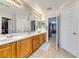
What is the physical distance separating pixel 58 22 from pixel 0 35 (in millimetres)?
4418

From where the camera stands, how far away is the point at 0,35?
3.07 meters

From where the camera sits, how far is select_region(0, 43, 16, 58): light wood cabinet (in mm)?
2270

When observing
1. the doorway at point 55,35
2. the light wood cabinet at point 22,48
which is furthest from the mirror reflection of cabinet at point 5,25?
the doorway at point 55,35

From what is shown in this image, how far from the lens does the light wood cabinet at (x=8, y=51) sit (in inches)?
89.4

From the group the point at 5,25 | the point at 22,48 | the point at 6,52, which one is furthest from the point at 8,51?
the point at 5,25

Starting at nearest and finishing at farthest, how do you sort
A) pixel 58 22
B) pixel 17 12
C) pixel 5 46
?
pixel 5 46
pixel 17 12
pixel 58 22

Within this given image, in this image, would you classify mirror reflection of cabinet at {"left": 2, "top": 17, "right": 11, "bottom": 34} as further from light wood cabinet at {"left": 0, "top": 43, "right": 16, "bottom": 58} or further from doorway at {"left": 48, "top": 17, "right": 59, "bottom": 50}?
doorway at {"left": 48, "top": 17, "right": 59, "bottom": 50}

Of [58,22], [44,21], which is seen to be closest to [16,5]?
[58,22]

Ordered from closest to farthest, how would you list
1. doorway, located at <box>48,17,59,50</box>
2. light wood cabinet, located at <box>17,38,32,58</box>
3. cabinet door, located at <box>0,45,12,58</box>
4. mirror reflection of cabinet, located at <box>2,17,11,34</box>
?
cabinet door, located at <box>0,45,12,58</box>
light wood cabinet, located at <box>17,38,32,58</box>
mirror reflection of cabinet, located at <box>2,17,11,34</box>
doorway, located at <box>48,17,59,50</box>

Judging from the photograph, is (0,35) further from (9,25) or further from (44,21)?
(44,21)

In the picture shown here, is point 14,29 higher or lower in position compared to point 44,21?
lower

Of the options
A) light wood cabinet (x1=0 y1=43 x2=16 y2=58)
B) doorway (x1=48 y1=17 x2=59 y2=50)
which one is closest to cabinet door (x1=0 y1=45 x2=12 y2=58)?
light wood cabinet (x1=0 y1=43 x2=16 y2=58)

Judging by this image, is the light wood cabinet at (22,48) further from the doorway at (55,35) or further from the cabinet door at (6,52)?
the doorway at (55,35)

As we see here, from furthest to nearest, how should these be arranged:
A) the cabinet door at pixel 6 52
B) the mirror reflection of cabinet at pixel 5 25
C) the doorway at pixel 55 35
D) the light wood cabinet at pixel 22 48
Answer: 1. the doorway at pixel 55 35
2. the mirror reflection of cabinet at pixel 5 25
3. the light wood cabinet at pixel 22 48
4. the cabinet door at pixel 6 52
